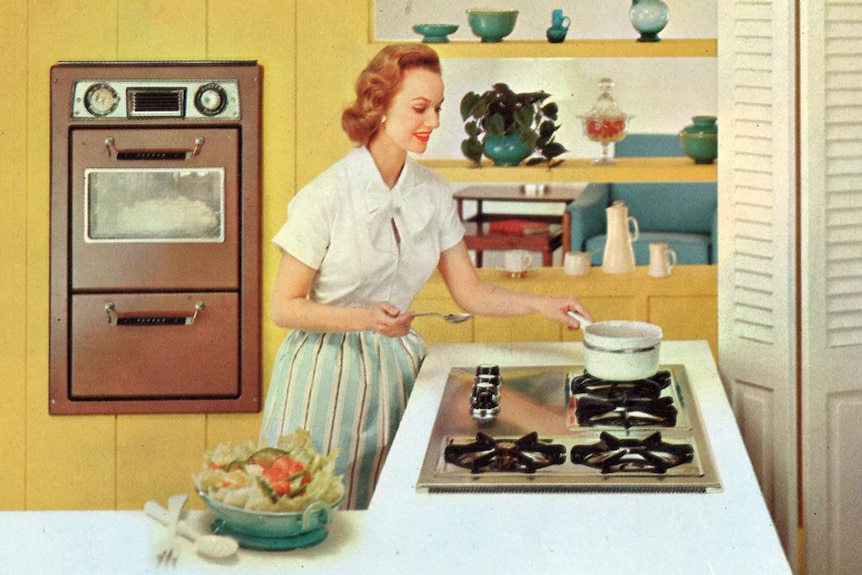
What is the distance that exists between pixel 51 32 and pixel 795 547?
2631 millimetres

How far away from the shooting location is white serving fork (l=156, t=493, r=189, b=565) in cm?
178

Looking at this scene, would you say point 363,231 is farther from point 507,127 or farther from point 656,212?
point 656,212

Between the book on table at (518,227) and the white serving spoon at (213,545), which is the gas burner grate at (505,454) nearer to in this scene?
the white serving spoon at (213,545)

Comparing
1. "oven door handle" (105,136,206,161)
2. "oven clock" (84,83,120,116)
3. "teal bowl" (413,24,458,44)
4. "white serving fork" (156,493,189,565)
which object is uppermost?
"teal bowl" (413,24,458,44)

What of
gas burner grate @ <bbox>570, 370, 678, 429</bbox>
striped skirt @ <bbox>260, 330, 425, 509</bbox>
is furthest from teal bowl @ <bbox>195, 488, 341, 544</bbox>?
striped skirt @ <bbox>260, 330, 425, 509</bbox>

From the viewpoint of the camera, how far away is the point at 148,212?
13.2 ft

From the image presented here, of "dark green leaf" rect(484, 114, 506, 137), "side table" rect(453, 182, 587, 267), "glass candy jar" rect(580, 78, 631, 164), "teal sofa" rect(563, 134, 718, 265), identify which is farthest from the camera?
"side table" rect(453, 182, 587, 267)

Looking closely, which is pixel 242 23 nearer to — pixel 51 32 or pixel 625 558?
pixel 51 32

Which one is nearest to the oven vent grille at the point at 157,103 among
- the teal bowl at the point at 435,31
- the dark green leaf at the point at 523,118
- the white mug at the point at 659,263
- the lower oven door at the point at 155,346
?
the lower oven door at the point at 155,346

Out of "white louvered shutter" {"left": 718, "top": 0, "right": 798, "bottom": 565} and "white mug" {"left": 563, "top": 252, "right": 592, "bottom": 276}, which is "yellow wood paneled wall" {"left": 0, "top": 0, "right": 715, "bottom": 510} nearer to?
"white mug" {"left": 563, "top": 252, "right": 592, "bottom": 276}

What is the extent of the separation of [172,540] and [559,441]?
75cm

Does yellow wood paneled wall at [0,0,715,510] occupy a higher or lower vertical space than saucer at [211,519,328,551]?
higher

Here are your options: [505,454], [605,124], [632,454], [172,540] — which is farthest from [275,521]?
[605,124]

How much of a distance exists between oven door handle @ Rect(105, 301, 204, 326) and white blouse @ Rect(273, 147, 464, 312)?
111 cm
